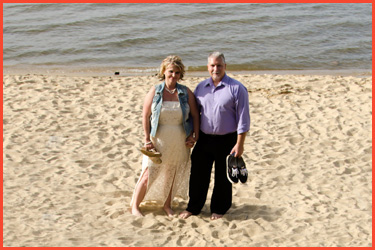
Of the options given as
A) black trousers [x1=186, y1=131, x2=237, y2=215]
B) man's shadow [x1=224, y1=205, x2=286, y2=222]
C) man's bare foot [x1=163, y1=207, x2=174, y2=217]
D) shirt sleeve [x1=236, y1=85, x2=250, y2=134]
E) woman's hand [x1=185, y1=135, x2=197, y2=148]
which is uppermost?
shirt sleeve [x1=236, y1=85, x2=250, y2=134]

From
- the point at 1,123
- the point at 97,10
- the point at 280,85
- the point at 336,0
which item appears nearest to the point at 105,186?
the point at 1,123

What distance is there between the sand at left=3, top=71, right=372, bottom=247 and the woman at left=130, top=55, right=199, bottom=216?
513 mm

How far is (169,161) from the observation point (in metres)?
6.71

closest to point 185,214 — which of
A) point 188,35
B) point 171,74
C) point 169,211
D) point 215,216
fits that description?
point 169,211

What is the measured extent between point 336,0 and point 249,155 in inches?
636

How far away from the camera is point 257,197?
24.3 ft

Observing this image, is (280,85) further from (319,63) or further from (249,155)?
→ (319,63)

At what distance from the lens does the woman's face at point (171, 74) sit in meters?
6.48

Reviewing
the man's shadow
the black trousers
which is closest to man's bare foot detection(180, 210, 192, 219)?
the black trousers

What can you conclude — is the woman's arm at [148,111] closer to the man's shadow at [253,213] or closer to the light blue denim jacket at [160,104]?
the light blue denim jacket at [160,104]

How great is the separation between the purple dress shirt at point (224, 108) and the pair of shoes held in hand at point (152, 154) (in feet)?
1.69

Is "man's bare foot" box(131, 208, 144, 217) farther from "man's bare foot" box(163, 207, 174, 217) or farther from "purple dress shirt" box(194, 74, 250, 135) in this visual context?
"purple dress shirt" box(194, 74, 250, 135)

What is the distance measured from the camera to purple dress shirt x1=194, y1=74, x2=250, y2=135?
250 inches

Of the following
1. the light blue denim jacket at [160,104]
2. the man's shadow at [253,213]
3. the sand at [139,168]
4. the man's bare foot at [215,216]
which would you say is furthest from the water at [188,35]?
the light blue denim jacket at [160,104]
